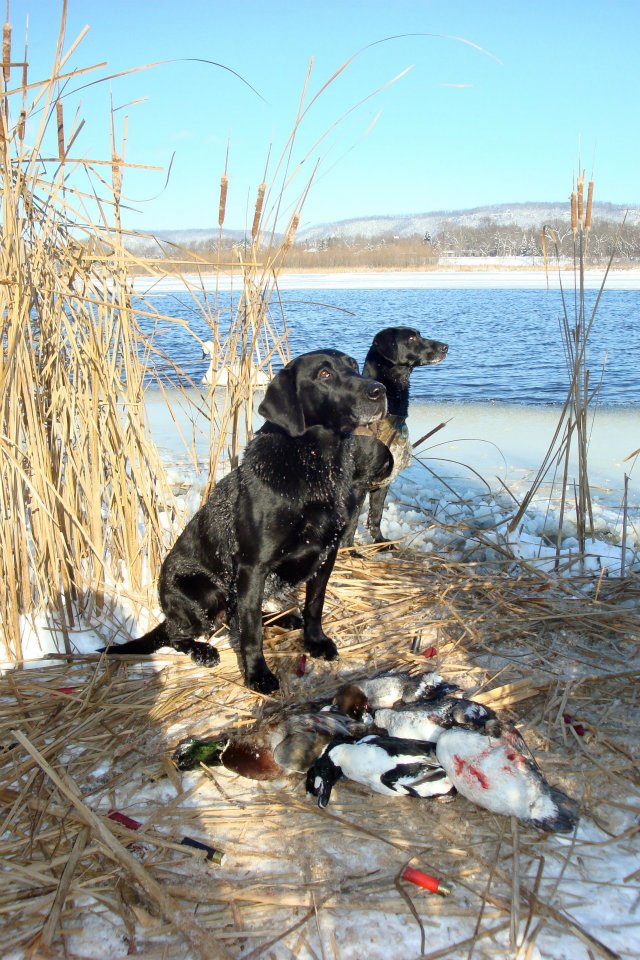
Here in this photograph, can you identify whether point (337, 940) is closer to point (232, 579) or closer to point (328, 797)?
point (328, 797)

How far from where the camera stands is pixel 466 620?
3.05 metres

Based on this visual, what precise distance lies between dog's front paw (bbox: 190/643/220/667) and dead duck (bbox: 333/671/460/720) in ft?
2.09

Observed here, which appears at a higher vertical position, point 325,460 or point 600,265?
point 600,265

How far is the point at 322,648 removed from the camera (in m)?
2.95

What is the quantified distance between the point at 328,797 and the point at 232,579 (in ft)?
3.84

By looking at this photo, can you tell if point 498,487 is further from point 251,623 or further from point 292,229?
point 251,623

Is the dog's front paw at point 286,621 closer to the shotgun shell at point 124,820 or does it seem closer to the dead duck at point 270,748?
the dead duck at point 270,748

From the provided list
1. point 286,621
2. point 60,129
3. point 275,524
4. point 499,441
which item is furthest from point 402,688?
point 499,441

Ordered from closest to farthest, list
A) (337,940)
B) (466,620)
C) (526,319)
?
(337,940), (466,620), (526,319)

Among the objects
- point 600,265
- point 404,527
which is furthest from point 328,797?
point 600,265

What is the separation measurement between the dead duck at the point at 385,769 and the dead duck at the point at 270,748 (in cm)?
6

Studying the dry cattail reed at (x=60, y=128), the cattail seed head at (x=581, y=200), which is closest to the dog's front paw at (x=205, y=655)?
the dry cattail reed at (x=60, y=128)

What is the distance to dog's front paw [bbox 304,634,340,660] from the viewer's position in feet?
9.62

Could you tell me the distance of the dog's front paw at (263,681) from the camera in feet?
8.75
